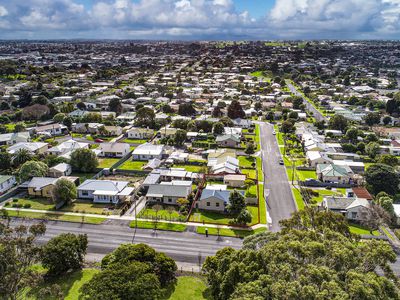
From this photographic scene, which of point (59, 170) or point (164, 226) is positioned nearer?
point (164, 226)

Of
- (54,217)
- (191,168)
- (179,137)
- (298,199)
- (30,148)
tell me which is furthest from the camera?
(179,137)

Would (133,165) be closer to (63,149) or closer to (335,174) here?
(63,149)

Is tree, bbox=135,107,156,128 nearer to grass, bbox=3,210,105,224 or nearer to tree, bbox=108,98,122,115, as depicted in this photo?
tree, bbox=108,98,122,115

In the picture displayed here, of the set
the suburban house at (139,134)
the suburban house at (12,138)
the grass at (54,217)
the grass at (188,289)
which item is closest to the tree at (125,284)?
the grass at (188,289)

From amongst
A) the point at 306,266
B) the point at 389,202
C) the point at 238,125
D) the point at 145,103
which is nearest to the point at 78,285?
the point at 306,266

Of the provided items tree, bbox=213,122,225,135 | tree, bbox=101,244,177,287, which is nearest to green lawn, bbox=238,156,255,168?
tree, bbox=213,122,225,135

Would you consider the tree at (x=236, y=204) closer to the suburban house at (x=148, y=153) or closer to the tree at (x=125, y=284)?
the tree at (x=125, y=284)

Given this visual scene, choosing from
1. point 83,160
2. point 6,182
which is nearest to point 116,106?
point 83,160
